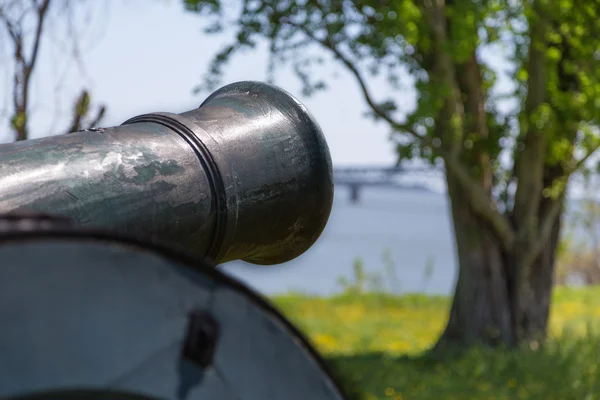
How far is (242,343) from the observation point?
1376 mm

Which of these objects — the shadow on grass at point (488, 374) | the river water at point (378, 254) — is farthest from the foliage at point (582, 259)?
the shadow on grass at point (488, 374)

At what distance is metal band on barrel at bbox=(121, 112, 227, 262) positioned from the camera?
241 centimetres

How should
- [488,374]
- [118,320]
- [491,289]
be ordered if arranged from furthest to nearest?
1. [491,289]
2. [488,374]
3. [118,320]

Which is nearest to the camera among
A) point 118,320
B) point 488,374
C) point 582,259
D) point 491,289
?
point 118,320

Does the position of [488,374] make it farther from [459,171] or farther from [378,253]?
[378,253]

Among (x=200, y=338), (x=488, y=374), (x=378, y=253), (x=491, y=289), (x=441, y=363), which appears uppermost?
(x=200, y=338)

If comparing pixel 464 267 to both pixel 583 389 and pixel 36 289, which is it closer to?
pixel 583 389

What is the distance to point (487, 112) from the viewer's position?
33.2 feet

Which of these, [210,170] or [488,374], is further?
[488,374]

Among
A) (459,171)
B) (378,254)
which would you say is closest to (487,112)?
(459,171)

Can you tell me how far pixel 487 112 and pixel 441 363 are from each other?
2.69 m

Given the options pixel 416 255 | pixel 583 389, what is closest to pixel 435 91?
pixel 583 389

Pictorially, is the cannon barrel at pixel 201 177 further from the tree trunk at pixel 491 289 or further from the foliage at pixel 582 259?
the foliage at pixel 582 259

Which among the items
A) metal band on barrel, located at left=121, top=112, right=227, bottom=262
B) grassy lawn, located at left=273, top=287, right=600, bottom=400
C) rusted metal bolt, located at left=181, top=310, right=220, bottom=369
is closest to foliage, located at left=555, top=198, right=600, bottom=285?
grassy lawn, located at left=273, top=287, right=600, bottom=400
